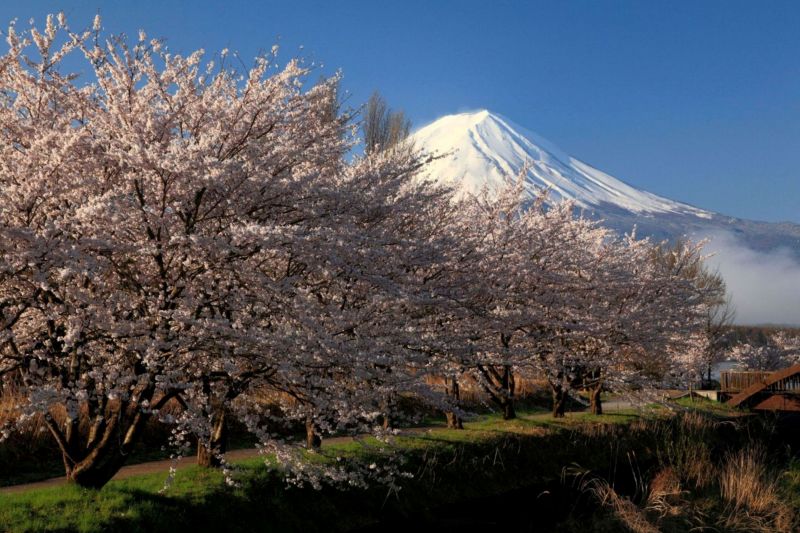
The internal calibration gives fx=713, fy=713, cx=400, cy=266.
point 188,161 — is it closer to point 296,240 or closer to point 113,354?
point 296,240

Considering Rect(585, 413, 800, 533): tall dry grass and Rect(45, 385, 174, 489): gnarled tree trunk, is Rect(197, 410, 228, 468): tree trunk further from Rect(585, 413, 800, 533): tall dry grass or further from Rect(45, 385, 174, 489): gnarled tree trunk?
Rect(585, 413, 800, 533): tall dry grass

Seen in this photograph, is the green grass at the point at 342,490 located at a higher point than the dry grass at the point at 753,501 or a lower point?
higher

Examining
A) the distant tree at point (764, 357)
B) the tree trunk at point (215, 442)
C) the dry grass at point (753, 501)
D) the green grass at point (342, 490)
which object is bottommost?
the dry grass at point (753, 501)

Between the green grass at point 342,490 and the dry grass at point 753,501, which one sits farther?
the dry grass at point 753,501

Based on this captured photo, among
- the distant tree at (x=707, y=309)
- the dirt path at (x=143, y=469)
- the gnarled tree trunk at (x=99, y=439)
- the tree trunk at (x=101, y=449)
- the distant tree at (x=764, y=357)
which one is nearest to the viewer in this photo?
the gnarled tree trunk at (x=99, y=439)

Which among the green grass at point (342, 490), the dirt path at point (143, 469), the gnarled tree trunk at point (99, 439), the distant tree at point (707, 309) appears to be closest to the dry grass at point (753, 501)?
the green grass at point (342, 490)

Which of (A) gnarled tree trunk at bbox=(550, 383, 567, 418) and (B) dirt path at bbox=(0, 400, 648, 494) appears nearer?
(B) dirt path at bbox=(0, 400, 648, 494)

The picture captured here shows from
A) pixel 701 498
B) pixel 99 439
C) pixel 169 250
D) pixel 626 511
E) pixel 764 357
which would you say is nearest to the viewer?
pixel 169 250

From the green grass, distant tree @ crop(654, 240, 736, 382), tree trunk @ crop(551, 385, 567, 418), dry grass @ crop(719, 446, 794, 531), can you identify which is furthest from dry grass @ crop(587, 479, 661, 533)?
distant tree @ crop(654, 240, 736, 382)

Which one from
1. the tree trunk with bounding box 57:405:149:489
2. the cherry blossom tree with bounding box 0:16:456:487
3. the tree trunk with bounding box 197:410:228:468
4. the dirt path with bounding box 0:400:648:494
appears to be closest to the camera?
the cherry blossom tree with bounding box 0:16:456:487

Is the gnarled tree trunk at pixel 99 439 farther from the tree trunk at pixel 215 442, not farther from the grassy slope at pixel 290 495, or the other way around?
the tree trunk at pixel 215 442

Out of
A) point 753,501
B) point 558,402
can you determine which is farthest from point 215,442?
point 558,402

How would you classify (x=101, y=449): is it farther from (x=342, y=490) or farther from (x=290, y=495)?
(x=342, y=490)

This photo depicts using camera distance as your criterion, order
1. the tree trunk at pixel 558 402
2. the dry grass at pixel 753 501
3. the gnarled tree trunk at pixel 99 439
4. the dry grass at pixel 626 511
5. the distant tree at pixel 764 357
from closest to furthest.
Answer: the gnarled tree trunk at pixel 99 439 → the dry grass at pixel 626 511 → the dry grass at pixel 753 501 → the tree trunk at pixel 558 402 → the distant tree at pixel 764 357
